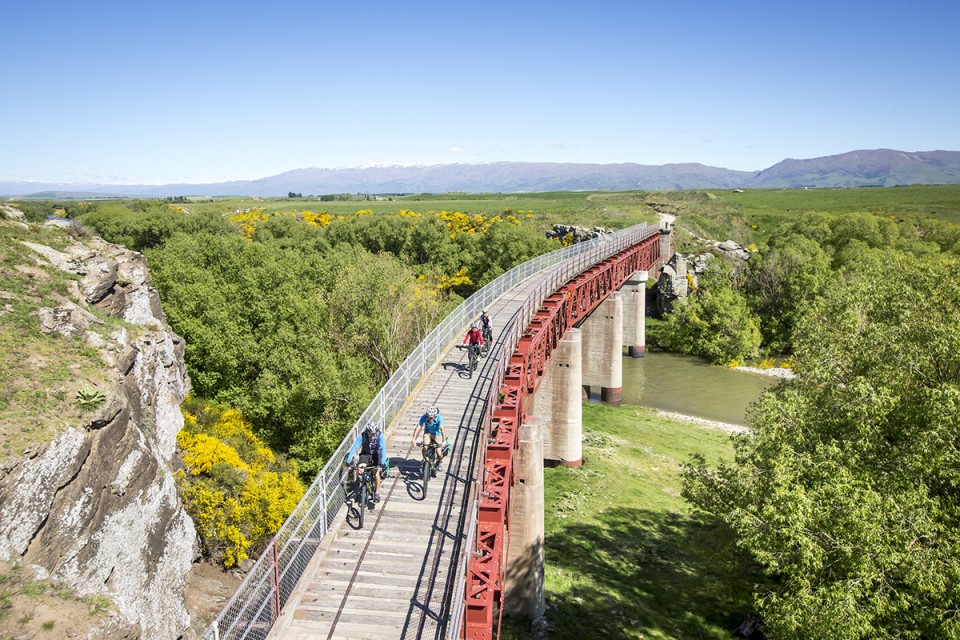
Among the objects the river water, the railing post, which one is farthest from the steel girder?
the river water

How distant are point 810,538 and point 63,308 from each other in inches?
987

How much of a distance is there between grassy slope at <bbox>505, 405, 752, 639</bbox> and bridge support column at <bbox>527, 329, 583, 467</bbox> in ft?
3.56

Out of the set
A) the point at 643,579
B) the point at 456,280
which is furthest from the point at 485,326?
the point at 456,280

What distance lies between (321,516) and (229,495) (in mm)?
17045

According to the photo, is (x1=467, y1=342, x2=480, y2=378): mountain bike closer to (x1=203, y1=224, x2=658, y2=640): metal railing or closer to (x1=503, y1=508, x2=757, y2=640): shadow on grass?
(x1=203, y1=224, x2=658, y2=640): metal railing

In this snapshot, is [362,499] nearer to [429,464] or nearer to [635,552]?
[429,464]

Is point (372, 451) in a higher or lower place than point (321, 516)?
higher

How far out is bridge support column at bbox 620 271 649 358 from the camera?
56.4 m

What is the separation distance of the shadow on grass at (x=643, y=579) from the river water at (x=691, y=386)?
1760 cm

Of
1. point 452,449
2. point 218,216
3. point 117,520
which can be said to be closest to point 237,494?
point 117,520

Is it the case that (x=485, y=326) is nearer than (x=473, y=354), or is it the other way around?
(x=473, y=354)

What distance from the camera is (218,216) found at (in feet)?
266

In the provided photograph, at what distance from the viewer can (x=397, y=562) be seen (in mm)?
11672

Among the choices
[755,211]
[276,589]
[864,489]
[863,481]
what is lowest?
[276,589]
